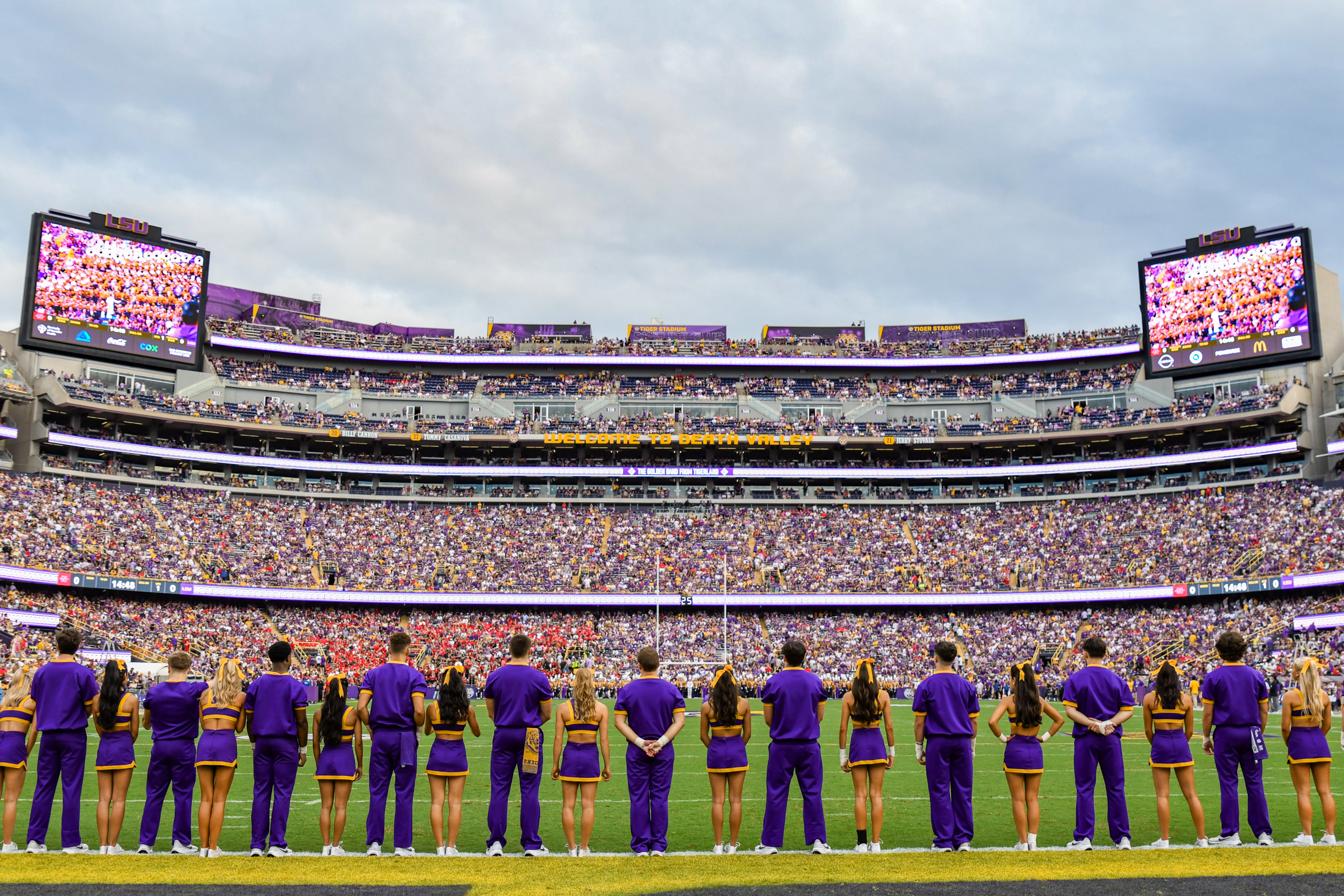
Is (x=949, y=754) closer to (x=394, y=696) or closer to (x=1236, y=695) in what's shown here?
(x=1236, y=695)

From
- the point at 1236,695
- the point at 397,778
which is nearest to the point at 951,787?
the point at 1236,695

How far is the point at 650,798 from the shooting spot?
954 centimetres

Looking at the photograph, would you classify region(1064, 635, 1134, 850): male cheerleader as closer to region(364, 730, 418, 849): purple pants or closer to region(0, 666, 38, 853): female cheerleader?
region(364, 730, 418, 849): purple pants

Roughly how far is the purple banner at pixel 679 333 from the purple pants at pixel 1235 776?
6743 cm

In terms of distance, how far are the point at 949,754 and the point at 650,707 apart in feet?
9.42

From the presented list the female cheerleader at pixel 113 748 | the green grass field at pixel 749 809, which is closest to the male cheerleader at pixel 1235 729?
the green grass field at pixel 749 809

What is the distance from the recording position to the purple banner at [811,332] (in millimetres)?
77250

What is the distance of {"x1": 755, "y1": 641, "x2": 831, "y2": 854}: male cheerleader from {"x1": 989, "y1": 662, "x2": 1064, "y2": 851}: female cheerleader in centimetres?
169

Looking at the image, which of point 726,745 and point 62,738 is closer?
point 726,745

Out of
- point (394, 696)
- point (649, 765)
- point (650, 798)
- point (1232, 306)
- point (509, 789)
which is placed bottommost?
point (650, 798)

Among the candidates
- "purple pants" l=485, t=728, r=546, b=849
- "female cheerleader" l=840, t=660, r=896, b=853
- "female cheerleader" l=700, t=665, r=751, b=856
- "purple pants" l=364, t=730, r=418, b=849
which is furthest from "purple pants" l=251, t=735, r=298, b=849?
"female cheerleader" l=840, t=660, r=896, b=853

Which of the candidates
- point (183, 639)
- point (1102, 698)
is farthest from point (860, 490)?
point (1102, 698)

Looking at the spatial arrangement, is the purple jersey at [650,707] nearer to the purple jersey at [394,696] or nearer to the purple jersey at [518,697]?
the purple jersey at [518,697]

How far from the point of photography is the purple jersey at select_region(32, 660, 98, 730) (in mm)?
9883
